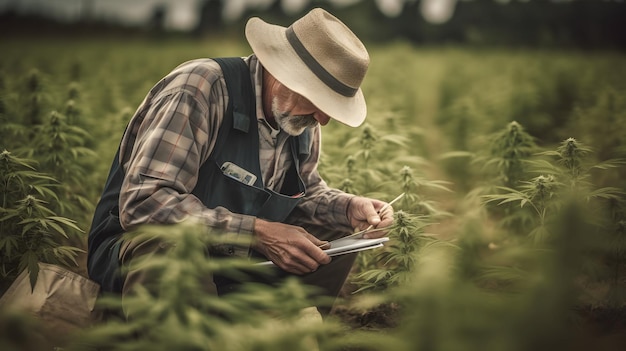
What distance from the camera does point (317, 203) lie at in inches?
112

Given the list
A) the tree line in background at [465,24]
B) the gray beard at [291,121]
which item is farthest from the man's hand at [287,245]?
the tree line in background at [465,24]

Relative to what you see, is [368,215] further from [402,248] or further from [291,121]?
[291,121]

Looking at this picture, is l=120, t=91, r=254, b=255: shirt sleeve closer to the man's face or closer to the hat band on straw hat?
the man's face

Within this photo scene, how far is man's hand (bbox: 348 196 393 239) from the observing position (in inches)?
101

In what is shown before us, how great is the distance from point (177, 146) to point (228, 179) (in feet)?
1.05

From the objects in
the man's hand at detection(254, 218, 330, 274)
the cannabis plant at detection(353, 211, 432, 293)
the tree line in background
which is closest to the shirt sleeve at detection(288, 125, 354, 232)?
the cannabis plant at detection(353, 211, 432, 293)

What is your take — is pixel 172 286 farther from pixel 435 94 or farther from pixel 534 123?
pixel 435 94

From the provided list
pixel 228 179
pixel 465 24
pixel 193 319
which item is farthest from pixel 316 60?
pixel 465 24

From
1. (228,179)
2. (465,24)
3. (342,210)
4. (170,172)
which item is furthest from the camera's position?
(465,24)

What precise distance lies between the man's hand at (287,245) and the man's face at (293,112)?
1.60 feet

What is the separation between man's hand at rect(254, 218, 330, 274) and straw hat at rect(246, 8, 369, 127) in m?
0.52

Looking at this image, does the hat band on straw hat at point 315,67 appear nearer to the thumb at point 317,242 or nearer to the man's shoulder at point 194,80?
the man's shoulder at point 194,80

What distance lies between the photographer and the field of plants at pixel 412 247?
1.37m

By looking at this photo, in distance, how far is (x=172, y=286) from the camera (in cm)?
155
